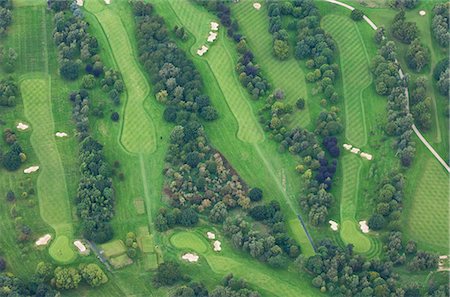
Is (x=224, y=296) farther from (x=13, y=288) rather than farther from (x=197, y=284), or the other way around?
(x=13, y=288)

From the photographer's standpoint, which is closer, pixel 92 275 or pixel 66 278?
pixel 66 278

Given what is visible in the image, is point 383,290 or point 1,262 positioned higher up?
point 383,290

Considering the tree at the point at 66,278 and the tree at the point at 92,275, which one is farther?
the tree at the point at 92,275

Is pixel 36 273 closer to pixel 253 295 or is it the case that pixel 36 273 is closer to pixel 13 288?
pixel 13 288

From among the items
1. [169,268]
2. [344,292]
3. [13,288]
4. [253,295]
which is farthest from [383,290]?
[13,288]
